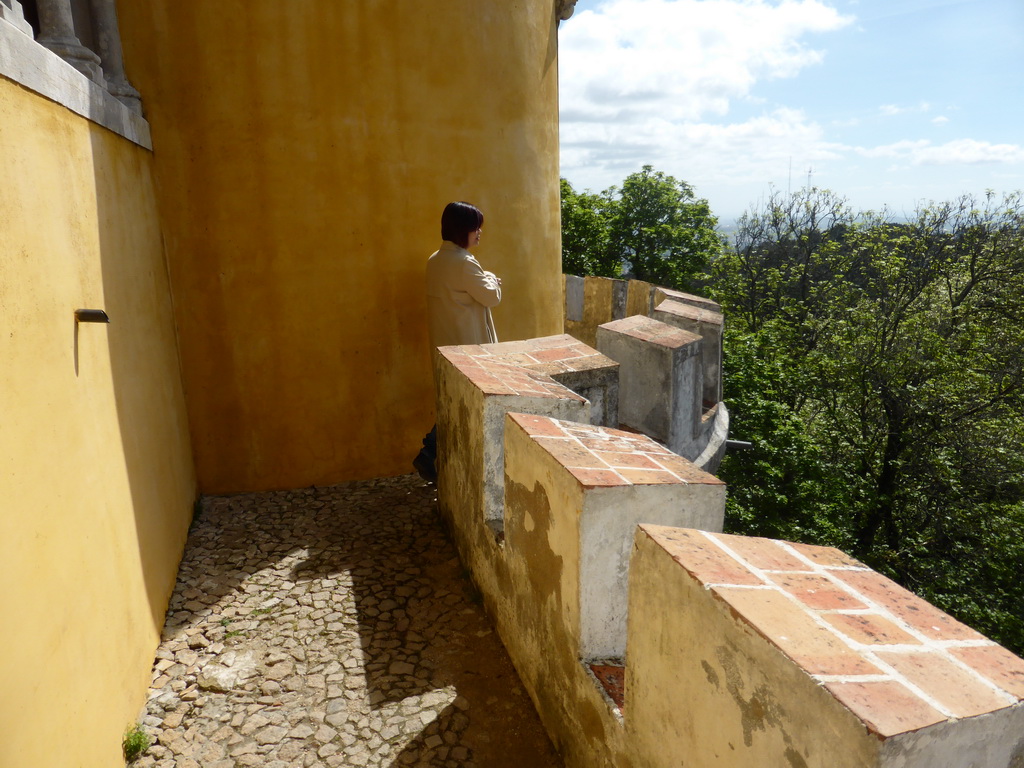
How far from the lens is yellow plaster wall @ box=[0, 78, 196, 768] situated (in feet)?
6.63

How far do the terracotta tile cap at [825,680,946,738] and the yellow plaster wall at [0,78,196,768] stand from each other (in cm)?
199

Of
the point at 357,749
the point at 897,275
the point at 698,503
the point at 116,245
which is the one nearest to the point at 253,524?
the point at 116,245

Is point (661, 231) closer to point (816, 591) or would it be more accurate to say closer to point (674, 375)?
point (674, 375)

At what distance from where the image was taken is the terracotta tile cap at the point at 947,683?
1189mm

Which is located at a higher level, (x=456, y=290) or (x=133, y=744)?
(x=456, y=290)

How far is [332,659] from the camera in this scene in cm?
316

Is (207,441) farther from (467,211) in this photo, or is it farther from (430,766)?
(430,766)

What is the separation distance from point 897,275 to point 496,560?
19614 millimetres

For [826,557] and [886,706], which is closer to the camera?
[886,706]

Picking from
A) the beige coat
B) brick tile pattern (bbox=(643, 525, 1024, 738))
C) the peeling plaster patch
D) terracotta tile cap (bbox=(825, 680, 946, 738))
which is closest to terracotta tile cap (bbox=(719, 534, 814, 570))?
brick tile pattern (bbox=(643, 525, 1024, 738))

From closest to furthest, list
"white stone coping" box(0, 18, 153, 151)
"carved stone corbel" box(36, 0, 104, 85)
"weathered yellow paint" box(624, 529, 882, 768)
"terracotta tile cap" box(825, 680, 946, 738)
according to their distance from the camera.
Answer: "terracotta tile cap" box(825, 680, 946, 738) → "weathered yellow paint" box(624, 529, 882, 768) → "white stone coping" box(0, 18, 153, 151) → "carved stone corbel" box(36, 0, 104, 85)

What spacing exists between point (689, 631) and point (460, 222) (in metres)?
3.51

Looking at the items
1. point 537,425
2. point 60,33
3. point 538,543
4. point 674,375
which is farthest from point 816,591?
point 60,33

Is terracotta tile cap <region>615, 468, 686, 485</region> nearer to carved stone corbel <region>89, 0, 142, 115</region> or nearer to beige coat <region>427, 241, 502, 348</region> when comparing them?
beige coat <region>427, 241, 502, 348</region>
